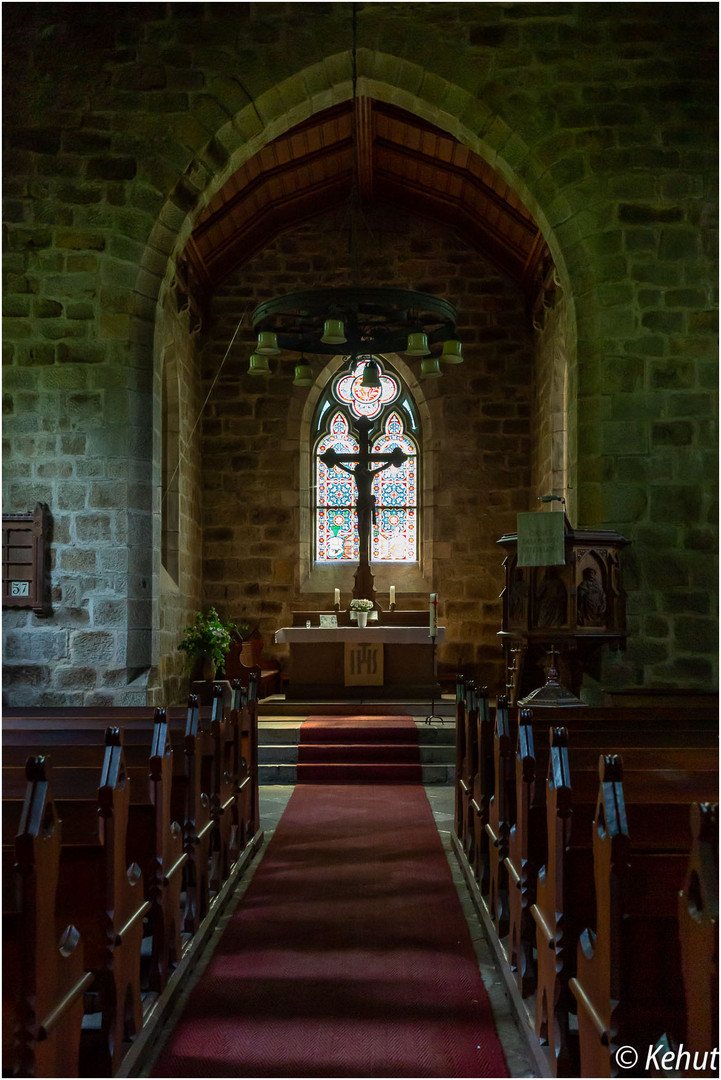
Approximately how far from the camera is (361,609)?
8.85 metres

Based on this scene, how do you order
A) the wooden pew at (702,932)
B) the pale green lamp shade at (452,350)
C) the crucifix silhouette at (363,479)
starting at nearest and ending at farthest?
the wooden pew at (702,932), the pale green lamp shade at (452,350), the crucifix silhouette at (363,479)

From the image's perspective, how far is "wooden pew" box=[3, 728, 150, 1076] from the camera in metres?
2.09

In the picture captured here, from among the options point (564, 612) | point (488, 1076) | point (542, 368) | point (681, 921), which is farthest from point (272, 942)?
point (542, 368)

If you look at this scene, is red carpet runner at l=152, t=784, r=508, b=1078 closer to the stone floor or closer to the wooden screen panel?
the stone floor

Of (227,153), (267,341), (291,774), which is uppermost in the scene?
(227,153)

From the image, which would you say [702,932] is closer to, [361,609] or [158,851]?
[158,851]

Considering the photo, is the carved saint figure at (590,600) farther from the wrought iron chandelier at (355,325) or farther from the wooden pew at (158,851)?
the wooden pew at (158,851)

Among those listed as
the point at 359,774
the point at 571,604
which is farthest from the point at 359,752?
the point at 571,604

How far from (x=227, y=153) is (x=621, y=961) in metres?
6.68

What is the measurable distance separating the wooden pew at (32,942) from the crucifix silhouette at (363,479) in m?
7.64

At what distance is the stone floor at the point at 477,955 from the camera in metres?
2.31

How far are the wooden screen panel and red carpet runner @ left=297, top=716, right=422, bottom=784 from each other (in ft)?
7.11

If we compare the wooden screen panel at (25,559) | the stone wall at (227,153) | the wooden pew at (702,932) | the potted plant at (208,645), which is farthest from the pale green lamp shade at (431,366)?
the wooden pew at (702,932)

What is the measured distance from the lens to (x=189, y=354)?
9961 mm
